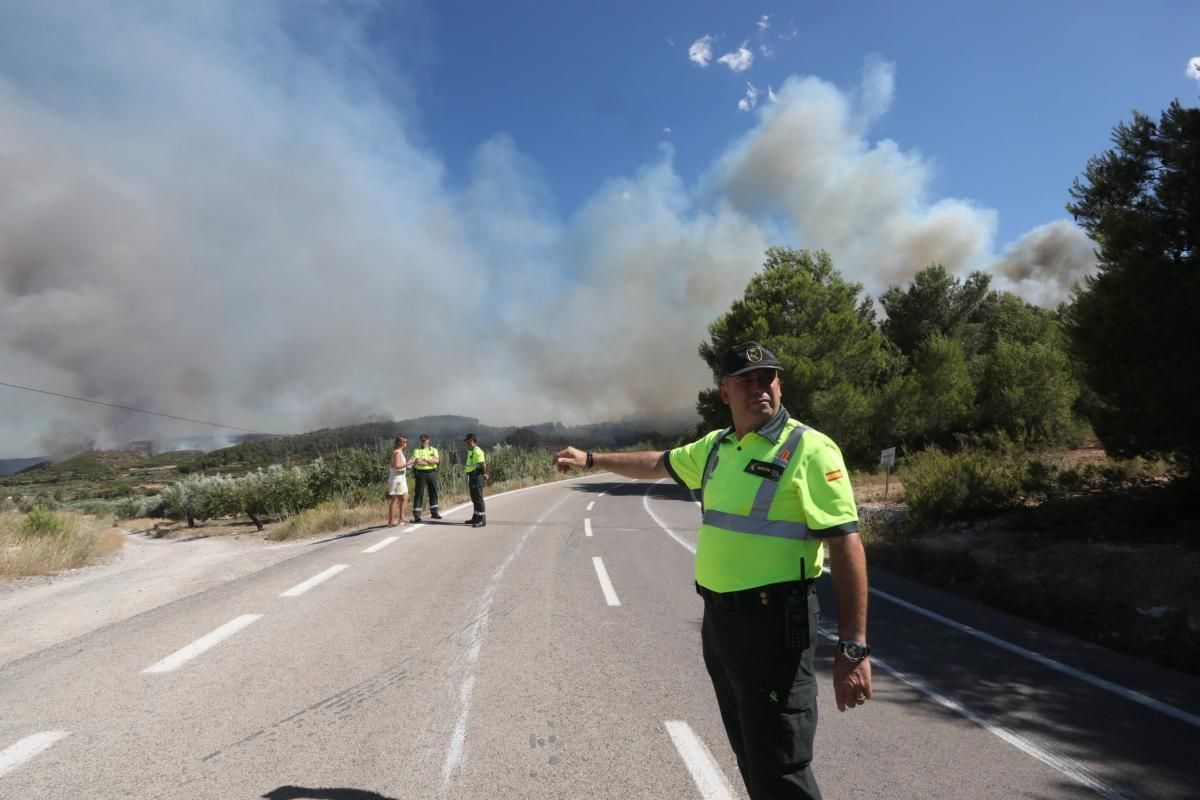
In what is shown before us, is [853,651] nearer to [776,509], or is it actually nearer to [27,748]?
[776,509]

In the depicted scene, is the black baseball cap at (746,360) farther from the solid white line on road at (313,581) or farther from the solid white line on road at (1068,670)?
the solid white line on road at (313,581)

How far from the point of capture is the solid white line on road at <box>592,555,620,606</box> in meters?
6.28

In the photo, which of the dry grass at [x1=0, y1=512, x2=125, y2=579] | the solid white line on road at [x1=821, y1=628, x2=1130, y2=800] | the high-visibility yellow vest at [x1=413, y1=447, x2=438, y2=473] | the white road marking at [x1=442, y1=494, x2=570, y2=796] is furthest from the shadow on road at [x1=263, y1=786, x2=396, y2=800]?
the high-visibility yellow vest at [x1=413, y1=447, x2=438, y2=473]

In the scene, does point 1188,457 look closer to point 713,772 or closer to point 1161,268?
point 1161,268

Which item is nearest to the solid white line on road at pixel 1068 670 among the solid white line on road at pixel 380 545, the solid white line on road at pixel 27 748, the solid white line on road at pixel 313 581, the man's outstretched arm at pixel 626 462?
the man's outstretched arm at pixel 626 462

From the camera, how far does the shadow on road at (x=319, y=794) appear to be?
2.57 metres

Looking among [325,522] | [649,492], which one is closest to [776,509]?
[325,522]

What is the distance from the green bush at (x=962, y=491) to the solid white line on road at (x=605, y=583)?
594cm

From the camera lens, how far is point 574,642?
482 cm

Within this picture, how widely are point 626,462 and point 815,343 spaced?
1074 inches

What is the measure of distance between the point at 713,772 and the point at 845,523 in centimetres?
164

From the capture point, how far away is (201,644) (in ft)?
15.0

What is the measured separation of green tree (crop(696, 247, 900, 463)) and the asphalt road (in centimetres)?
2157

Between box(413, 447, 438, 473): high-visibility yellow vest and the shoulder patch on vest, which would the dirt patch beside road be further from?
the shoulder patch on vest
